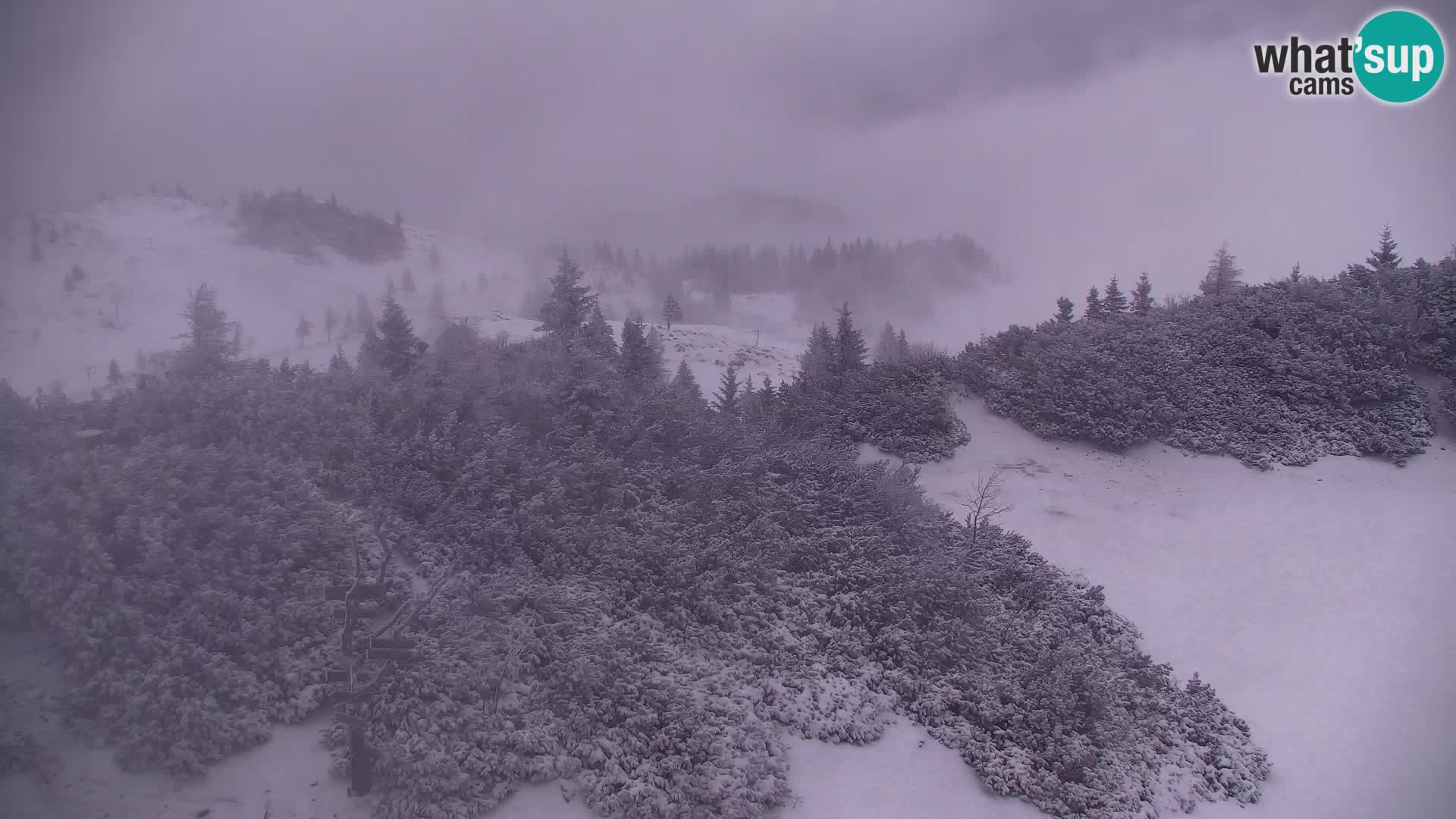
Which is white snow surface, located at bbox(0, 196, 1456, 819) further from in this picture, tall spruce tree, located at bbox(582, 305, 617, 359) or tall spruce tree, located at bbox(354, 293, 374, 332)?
tall spruce tree, located at bbox(354, 293, 374, 332)

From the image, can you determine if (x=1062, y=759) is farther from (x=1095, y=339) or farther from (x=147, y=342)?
(x=147, y=342)

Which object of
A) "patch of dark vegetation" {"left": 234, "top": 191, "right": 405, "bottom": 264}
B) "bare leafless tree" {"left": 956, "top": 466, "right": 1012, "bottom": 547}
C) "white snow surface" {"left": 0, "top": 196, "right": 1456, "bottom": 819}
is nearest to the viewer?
"white snow surface" {"left": 0, "top": 196, "right": 1456, "bottom": 819}

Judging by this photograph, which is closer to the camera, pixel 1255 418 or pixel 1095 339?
pixel 1255 418

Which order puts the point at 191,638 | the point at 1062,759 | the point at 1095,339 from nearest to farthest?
the point at 191,638, the point at 1062,759, the point at 1095,339

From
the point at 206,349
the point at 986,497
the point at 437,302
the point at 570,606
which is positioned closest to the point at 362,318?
the point at 437,302

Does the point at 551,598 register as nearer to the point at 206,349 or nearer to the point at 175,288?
the point at 206,349

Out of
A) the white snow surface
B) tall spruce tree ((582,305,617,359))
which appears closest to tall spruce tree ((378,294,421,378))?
tall spruce tree ((582,305,617,359))

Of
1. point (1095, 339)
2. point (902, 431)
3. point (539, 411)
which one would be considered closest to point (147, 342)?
point (539, 411)
